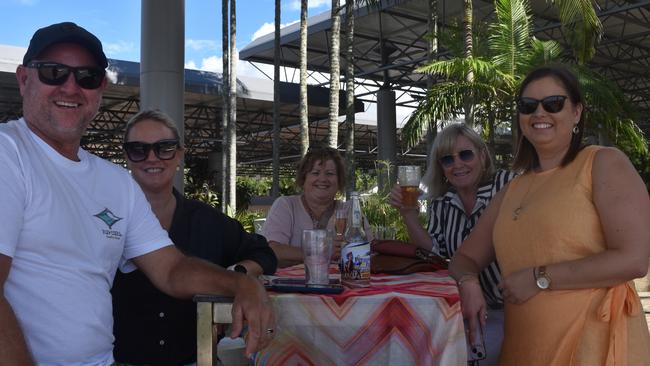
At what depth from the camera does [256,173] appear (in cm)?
4931

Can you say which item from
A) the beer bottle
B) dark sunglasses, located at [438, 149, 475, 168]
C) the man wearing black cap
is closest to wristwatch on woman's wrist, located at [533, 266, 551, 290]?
the beer bottle

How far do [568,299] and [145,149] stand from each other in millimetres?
1732

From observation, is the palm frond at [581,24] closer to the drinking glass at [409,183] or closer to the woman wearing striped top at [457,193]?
the woman wearing striped top at [457,193]

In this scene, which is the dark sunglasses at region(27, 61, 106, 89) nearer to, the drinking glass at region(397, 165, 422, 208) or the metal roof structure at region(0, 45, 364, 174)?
the drinking glass at region(397, 165, 422, 208)

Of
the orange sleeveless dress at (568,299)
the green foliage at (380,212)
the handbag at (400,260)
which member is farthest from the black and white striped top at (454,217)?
the green foliage at (380,212)

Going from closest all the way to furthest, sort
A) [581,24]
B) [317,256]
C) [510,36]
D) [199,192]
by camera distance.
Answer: [317,256]
[510,36]
[581,24]
[199,192]

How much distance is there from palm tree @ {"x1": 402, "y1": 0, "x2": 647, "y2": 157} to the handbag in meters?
8.21

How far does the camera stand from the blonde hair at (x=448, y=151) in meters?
3.30

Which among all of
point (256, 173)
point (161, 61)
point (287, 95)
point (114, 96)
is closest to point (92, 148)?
point (114, 96)

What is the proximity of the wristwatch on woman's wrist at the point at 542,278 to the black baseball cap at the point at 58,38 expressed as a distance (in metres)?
1.63

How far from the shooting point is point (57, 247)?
1721 millimetres

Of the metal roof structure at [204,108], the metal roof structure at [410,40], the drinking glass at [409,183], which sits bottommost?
the drinking glass at [409,183]

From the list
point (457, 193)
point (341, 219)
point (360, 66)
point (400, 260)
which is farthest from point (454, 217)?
point (360, 66)

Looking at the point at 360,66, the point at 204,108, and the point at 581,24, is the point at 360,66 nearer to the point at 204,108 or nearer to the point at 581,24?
the point at 204,108
